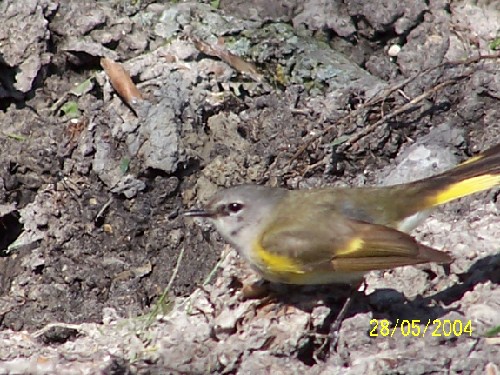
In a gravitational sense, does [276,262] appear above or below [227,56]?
below

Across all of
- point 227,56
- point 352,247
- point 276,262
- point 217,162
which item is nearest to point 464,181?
point 352,247

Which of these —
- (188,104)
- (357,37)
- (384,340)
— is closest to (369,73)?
(357,37)

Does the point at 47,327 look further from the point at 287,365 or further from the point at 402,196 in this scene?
the point at 402,196

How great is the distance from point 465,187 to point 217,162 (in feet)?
5.91

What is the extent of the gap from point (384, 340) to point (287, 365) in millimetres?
528

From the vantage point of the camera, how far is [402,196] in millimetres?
6250

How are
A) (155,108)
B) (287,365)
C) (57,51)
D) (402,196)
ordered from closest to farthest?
(287,365) < (402,196) < (155,108) < (57,51)

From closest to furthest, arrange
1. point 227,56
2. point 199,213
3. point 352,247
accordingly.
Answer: point 352,247, point 199,213, point 227,56

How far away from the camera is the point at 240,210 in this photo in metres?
6.28

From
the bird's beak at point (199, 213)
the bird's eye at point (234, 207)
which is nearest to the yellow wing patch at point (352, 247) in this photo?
the bird's eye at point (234, 207)

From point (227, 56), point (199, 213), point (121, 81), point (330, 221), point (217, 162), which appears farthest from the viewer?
point (227, 56)
